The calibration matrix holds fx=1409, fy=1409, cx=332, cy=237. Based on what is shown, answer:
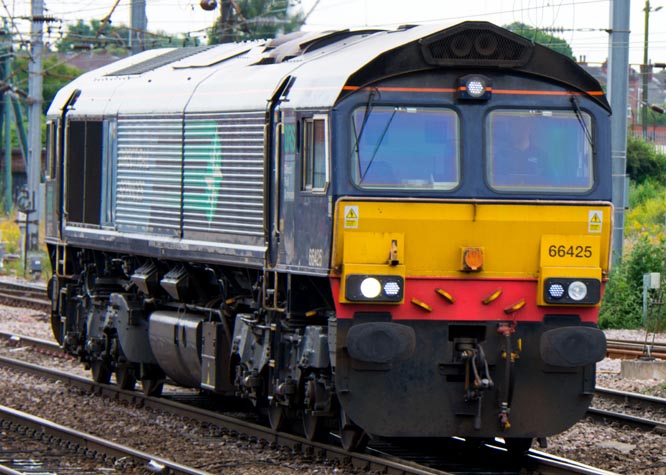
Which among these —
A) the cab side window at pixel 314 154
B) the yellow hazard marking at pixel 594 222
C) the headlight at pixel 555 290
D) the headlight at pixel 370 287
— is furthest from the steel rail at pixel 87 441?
the yellow hazard marking at pixel 594 222

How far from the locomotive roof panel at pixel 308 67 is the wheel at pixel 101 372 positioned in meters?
2.81

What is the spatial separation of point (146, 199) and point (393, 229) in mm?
4331

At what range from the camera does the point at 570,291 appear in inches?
411

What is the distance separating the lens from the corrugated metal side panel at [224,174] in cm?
1163

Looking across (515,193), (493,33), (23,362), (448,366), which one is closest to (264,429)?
(448,366)

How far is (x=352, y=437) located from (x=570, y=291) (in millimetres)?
2039

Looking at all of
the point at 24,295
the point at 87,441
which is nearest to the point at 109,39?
the point at 24,295

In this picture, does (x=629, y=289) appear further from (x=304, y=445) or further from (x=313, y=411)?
(x=313, y=411)

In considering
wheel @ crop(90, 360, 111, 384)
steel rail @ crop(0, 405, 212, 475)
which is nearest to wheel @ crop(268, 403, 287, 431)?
steel rail @ crop(0, 405, 212, 475)

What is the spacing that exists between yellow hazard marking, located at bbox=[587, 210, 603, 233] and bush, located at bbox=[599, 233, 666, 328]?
1163 cm

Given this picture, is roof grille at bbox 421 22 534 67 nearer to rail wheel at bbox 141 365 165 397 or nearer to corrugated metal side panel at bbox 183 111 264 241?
corrugated metal side panel at bbox 183 111 264 241

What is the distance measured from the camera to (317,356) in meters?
10.6

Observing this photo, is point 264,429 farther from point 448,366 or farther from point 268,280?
point 448,366

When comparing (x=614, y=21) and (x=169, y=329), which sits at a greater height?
(x=614, y=21)
